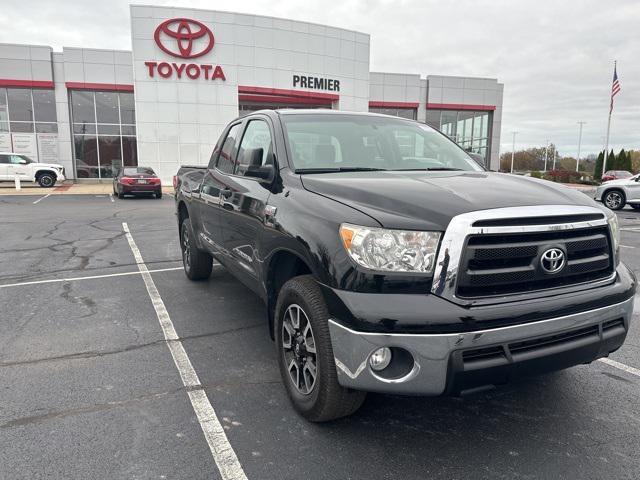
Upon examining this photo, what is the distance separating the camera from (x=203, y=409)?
309cm

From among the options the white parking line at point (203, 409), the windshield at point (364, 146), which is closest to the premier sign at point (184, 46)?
the white parking line at point (203, 409)

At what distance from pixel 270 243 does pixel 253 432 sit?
3.90 feet

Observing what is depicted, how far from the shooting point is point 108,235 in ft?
34.4

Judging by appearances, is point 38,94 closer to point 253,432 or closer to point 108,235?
point 108,235

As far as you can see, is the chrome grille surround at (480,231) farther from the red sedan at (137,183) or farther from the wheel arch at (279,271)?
the red sedan at (137,183)

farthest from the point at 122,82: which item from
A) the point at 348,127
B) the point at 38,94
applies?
the point at 348,127

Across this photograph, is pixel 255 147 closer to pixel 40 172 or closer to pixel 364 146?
pixel 364 146

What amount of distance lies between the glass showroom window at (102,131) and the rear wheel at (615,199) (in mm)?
26735

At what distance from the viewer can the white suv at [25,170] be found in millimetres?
25688

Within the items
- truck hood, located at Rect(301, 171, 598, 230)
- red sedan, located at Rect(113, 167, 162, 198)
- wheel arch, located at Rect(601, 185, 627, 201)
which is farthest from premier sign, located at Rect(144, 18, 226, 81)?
truck hood, located at Rect(301, 171, 598, 230)

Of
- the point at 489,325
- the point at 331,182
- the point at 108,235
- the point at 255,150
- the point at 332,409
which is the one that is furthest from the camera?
the point at 108,235

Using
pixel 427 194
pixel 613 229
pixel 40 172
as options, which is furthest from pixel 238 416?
pixel 40 172

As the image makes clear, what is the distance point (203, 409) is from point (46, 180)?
2752 centimetres

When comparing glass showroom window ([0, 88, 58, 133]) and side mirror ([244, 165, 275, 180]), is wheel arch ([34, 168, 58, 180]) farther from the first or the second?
side mirror ([244, 165, 275, 180])
